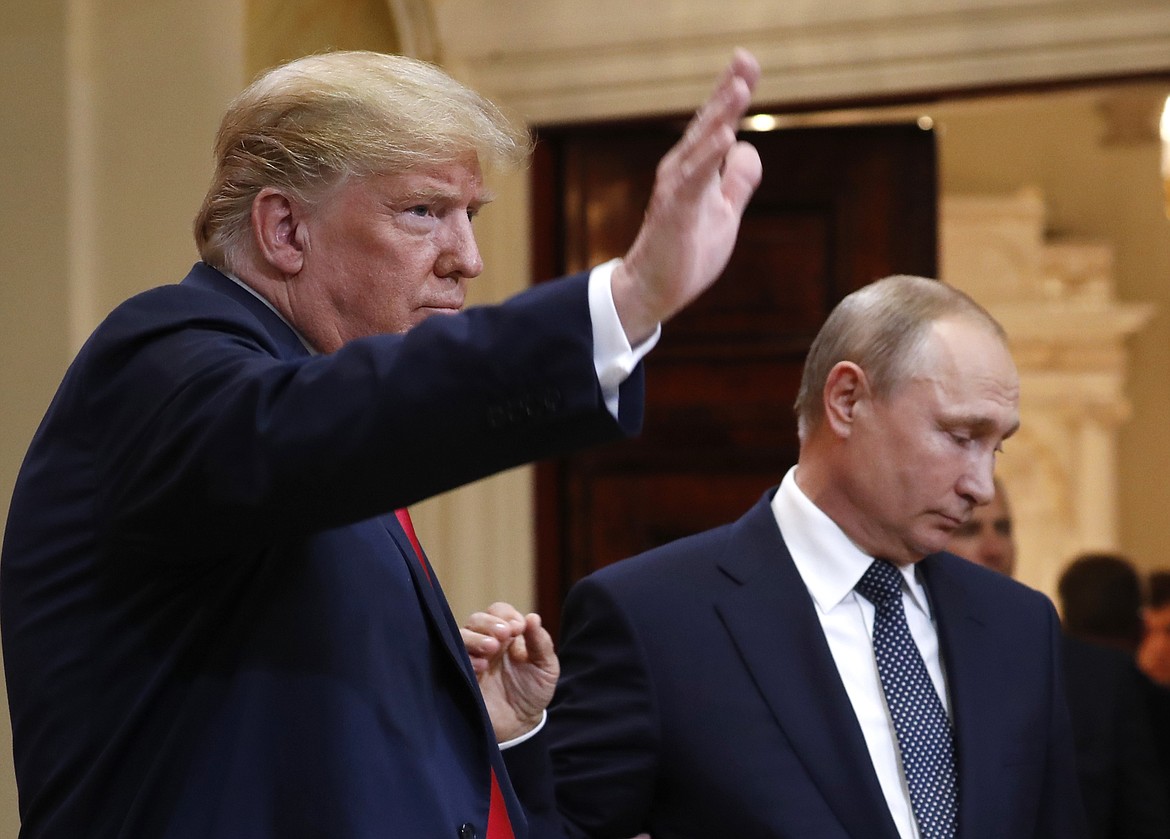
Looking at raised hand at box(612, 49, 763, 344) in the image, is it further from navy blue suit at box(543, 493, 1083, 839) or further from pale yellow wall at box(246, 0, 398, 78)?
pale yellow wall at box(246, 0, 398, 78)

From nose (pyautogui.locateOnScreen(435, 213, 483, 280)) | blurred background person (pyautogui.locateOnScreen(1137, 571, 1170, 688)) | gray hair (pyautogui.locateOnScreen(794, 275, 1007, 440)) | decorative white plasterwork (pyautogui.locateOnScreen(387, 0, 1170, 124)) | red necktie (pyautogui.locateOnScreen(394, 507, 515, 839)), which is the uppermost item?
decorative white plasterwork (pyautogui.locateOnScreen(387, 0, 1170, 124))

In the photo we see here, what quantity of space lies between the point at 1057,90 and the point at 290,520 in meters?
3.57

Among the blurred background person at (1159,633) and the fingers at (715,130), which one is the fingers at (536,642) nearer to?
the fingers at (715,130)

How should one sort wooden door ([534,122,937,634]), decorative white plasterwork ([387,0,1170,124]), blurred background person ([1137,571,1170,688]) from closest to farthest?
1. decorative white plasterwork ([387,0,1170,124])
2. wooden door ([534,122,937,634])
3. blurred background person ([1137,571,1170,688])

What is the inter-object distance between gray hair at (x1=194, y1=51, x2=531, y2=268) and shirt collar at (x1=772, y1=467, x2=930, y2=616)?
1.10 meters

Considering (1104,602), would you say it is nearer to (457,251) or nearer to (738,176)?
(457,251)

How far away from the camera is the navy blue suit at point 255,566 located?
1146 mm

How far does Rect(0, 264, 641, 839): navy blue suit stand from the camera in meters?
1.15

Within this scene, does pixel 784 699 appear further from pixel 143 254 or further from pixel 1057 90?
pixel 1057 90

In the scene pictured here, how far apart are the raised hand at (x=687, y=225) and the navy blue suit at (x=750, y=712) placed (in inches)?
49.7

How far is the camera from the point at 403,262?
1506 mm


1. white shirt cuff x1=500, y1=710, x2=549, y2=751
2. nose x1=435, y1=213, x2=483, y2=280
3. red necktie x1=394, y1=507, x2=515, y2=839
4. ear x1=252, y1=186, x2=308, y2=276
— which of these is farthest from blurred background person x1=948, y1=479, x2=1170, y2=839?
ear x1=252, y1=186, x2=308, y2=276

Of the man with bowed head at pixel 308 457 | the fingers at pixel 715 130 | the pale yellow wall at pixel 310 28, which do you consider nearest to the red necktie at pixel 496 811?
the man with bowed head at pixel 308 457

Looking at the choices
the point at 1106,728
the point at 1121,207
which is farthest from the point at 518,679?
the point at 1121,207
